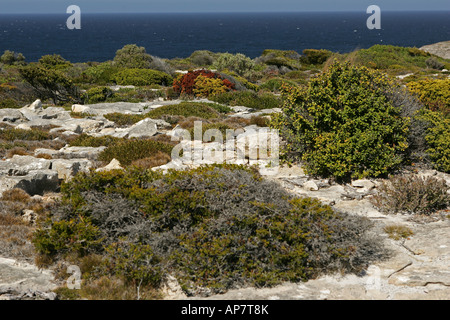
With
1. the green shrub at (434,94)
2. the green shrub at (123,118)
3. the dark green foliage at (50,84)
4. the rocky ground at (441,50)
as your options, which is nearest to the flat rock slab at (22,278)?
the green shrub at (123,118)

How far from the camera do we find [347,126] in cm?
875

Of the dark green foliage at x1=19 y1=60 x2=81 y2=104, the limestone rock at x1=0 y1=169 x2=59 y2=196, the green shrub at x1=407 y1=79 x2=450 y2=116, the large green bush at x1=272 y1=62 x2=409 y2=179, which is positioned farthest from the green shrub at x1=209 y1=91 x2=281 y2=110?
the limestone rock at x1=0 y1=169 x2=59 y2=196

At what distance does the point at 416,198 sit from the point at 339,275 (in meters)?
2.92

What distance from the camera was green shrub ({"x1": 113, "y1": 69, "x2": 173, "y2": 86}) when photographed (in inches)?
1127

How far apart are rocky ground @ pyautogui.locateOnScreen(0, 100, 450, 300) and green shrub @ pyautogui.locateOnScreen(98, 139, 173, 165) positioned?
46 cm

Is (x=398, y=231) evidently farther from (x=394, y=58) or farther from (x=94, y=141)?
(x=394, y=58)

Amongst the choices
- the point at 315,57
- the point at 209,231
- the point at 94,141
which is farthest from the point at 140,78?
the point at 315,57

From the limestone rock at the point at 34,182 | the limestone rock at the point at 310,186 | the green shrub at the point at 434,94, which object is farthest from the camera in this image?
the green shrub at the point at 434,94

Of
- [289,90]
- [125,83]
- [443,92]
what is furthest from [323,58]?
[289,90]

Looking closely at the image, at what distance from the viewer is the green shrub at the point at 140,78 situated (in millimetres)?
28625

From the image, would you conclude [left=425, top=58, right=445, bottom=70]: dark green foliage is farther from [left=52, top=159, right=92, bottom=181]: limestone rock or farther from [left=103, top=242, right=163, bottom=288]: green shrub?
[left=103, top=242, right=163, bottom=288]: green shrub

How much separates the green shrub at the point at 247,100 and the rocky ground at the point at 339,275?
1053cm

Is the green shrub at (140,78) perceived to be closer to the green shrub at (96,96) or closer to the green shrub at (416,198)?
the green shrub at (96,96)

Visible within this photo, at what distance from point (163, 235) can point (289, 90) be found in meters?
6.36
